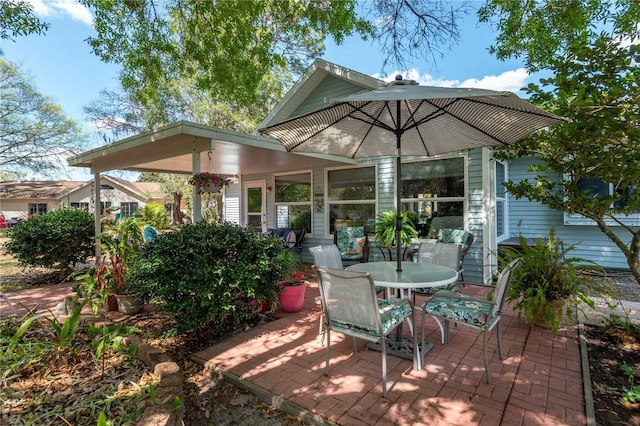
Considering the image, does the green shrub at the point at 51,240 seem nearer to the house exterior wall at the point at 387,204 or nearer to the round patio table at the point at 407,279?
the house exterior wall at the point at 387,204

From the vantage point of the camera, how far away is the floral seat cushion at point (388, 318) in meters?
2.42

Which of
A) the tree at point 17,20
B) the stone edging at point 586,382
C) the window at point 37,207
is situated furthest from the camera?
the window at point 37,207

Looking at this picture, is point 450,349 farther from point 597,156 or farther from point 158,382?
point 158,382

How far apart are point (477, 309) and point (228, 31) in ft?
20.1

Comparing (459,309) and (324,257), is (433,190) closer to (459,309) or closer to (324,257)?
(324,257)

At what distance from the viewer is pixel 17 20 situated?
4758 mm

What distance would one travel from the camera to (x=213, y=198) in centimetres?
1641

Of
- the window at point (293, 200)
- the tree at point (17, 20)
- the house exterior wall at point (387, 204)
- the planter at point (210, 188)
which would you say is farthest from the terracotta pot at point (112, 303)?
the window at point (293, 200)

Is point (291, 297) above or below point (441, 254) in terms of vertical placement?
below

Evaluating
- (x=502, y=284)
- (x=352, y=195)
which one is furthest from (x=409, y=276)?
(x=352, y=195)

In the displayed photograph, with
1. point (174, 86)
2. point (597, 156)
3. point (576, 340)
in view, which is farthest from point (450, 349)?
point (174, 86)

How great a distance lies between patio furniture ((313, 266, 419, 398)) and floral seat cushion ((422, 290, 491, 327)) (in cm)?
31

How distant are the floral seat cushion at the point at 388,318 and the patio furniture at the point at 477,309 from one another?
0.57 feet

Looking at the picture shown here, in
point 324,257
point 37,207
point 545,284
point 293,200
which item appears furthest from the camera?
point 37,207
